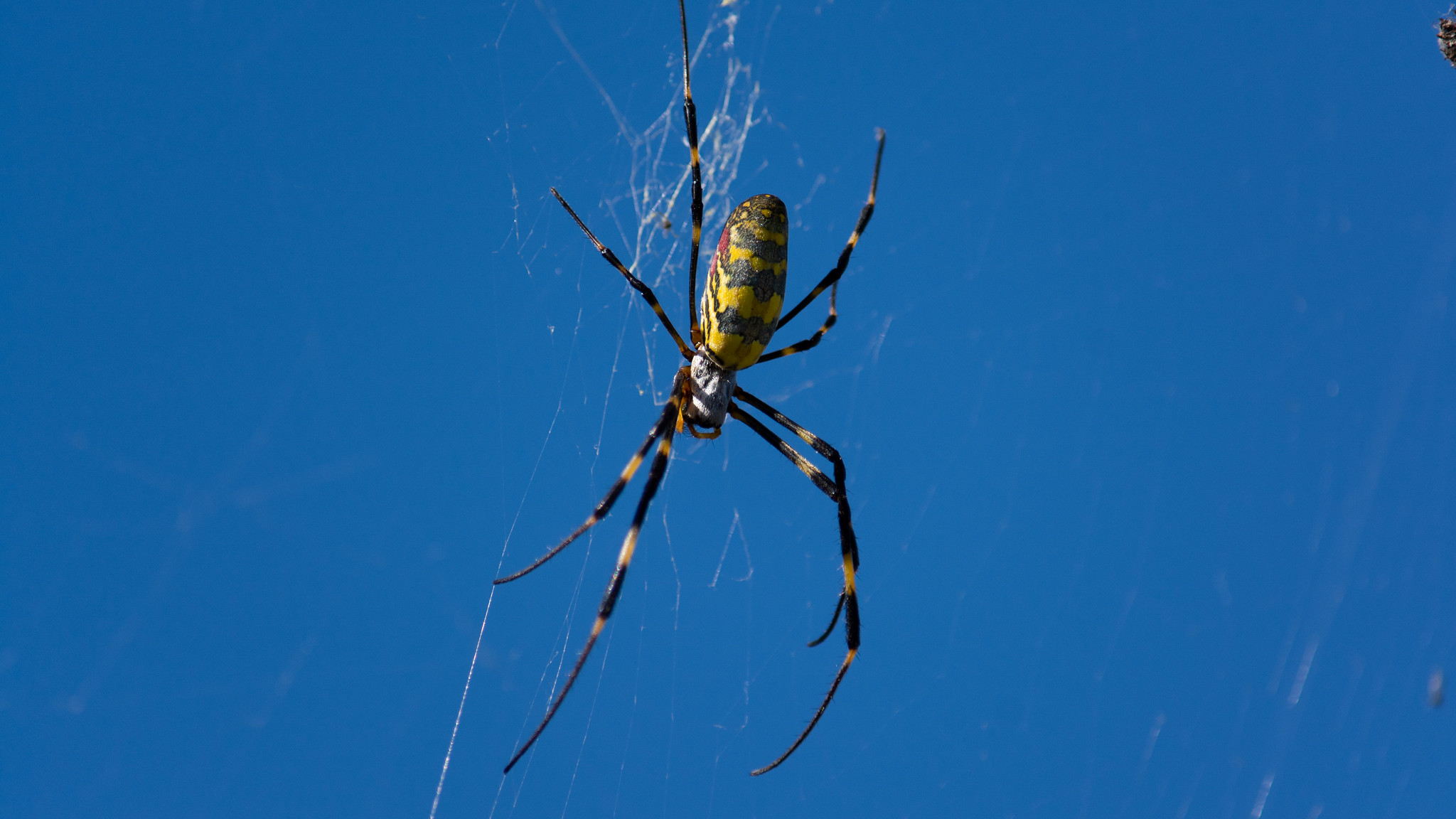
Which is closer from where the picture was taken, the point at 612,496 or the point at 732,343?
the point at 612,496

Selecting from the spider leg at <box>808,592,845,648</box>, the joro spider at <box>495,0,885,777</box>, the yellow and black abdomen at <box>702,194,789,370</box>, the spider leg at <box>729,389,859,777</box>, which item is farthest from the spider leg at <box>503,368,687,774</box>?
the spider leg at <box>808,592,845,648</box>

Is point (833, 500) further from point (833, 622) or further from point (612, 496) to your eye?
point (612, 496)

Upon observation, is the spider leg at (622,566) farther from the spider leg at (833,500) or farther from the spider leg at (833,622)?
the spider leg at (833,622)

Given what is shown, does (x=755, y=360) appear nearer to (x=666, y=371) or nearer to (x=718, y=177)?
(x=666, y=371)

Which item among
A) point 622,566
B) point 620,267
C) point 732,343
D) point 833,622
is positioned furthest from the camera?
point 833,622

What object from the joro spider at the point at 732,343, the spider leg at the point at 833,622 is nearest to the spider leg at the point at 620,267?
→ the joro spider at the point at 732,343

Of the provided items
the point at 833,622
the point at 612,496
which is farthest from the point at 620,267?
→ the point at 833,622

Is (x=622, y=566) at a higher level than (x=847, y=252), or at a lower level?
lower
